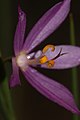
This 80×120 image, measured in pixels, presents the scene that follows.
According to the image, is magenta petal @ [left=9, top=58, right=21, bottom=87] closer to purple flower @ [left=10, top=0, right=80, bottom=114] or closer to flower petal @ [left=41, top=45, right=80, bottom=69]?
purple flower @ [left=10, top=0, right=80, bottom=114]

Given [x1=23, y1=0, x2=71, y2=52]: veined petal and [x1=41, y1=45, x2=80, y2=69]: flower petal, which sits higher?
[x1=23, y1=0, x2=71, y2=52]: veined petal

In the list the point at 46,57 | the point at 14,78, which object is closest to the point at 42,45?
the point at 46,57

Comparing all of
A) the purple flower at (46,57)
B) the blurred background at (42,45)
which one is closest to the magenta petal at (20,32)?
the purple flower at (46,57)

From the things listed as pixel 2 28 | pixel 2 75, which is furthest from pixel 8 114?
pixel 2 28

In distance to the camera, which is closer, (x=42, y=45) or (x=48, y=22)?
(x=48, y=22)

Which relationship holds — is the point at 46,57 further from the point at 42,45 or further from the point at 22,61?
the point at 42,45

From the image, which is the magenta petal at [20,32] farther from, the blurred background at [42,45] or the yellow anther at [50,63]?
the blurred background at [42,45]

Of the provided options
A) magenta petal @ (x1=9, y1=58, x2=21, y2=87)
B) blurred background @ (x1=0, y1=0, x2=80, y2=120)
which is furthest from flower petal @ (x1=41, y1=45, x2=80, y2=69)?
blurred background @ (x1=0, y1=0, x2=80, y2=120)
